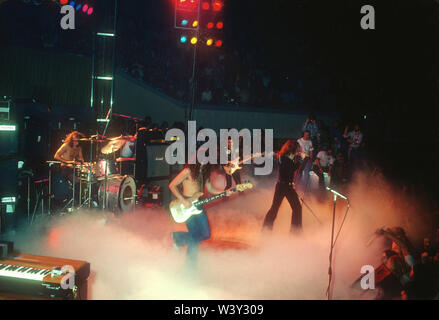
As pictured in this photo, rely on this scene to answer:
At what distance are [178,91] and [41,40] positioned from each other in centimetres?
470

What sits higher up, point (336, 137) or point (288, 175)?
point (336, 137)

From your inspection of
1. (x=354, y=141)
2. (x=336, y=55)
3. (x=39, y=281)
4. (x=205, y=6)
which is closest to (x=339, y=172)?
(x=354, y=141)

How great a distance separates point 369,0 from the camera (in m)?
11.4

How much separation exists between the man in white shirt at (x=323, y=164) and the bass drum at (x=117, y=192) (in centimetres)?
480

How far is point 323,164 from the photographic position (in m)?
8.83

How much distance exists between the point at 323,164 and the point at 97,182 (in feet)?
18.3

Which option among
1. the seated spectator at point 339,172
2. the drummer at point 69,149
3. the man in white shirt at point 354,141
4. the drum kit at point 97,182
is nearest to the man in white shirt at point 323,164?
the seated spectator at point 339,172

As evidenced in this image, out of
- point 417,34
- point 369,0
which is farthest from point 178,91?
point 417,34

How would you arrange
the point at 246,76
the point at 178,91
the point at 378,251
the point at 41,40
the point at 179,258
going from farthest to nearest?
the point at 246,76, the point at 178,91, the point at 41,40, the point at 378,251, the point at 179,258

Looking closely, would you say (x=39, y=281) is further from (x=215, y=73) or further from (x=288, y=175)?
(x=215, y=73)

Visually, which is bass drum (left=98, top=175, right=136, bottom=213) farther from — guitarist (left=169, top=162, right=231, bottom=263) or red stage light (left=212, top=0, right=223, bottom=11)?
red stage light (left=212, top=0, right=223, bottom=11)

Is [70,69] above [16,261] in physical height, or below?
above

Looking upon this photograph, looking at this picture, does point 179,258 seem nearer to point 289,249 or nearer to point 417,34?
point 289,249
